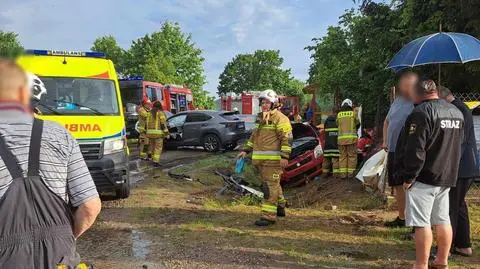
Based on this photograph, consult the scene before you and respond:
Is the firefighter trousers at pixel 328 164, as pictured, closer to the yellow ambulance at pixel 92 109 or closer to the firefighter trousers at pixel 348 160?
the firefighter trousers at pixel 348 160

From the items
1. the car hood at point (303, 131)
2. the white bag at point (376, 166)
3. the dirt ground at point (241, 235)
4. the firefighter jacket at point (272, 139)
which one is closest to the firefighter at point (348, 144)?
the car hood at point (303, 131)

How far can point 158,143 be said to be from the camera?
12242 millimetres

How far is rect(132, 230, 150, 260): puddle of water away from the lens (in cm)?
517

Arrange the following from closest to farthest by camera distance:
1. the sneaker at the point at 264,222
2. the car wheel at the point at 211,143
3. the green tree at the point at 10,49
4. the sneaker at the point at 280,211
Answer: the green tree at the point at 10,49 < the sneaker at the point at 264,222 < the sneaker at the point at 280,211 < the car wheel at the point at 211,143

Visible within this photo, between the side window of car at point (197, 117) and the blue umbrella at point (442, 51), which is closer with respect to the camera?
the blue umbrella at point (442, 51)

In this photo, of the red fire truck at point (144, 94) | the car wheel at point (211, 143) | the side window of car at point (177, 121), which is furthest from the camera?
the red fire truck at point (144, 94)

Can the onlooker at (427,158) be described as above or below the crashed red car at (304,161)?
above

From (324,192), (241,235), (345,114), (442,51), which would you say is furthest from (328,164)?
(241,235)

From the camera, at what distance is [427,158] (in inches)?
161

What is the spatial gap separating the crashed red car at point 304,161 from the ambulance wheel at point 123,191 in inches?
128

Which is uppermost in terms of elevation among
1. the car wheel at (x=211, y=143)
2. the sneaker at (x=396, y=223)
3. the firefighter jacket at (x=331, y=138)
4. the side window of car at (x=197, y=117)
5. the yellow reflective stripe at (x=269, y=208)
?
the side window of car at (x=197, y=117)

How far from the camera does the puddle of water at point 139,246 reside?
17.0ft

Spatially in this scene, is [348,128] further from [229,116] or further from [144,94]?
[144,94]

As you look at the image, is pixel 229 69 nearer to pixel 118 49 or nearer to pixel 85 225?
pixel 118 49
